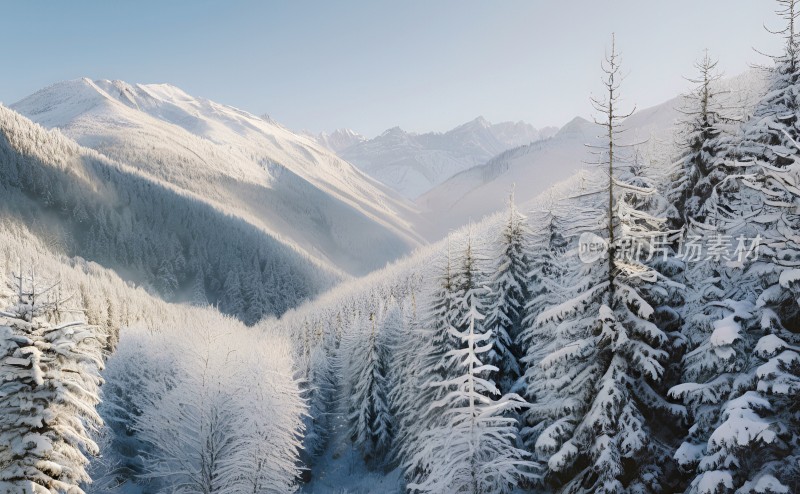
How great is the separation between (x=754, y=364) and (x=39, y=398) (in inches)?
778

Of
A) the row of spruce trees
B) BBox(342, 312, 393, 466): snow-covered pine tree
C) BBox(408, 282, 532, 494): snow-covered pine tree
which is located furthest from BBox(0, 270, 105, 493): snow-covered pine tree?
BBox(342, 312, 393, 466): snow-covered pine tree

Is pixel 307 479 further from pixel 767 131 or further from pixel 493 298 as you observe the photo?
pixel 767 131

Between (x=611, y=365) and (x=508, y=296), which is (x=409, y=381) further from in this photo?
(x=611, y=365)

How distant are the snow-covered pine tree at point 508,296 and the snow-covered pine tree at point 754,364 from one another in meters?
13.4

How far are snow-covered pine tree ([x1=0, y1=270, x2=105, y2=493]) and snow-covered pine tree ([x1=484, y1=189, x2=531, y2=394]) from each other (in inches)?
699

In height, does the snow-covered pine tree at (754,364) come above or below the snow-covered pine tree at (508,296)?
above

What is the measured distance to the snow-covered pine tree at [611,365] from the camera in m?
12.7

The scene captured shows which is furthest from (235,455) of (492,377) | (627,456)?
(627,456)

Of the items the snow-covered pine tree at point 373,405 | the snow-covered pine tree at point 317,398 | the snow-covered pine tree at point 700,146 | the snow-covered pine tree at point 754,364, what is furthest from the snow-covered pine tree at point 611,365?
the snow-covered pine tree at point 317,398

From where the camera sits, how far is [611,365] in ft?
43.3

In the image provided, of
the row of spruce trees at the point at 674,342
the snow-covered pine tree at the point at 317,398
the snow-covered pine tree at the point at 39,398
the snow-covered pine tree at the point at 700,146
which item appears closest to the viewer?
the row of spruce trees at the point at 674,342

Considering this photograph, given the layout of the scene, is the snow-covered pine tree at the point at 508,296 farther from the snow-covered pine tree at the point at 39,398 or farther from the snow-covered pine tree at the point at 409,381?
the snow-covered pine tree at the point at 39,398

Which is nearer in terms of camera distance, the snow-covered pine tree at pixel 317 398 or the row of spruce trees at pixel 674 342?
the row of spruce trees at pixel 674 342

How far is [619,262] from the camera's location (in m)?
13.3
